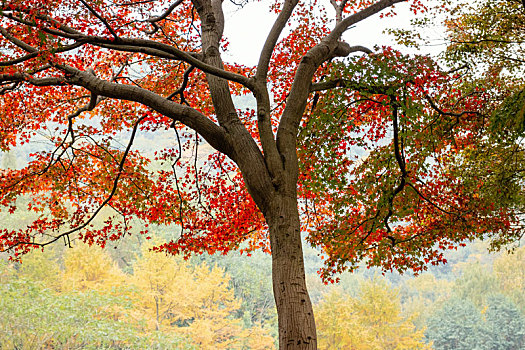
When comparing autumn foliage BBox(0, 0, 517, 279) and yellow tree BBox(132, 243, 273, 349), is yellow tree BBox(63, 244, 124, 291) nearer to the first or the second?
yellow tree BBox(132, 243, 273, 349)

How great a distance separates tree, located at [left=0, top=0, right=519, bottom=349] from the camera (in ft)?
12.9

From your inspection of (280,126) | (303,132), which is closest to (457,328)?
(303,132)

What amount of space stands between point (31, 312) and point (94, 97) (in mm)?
8404

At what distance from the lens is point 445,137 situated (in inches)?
258

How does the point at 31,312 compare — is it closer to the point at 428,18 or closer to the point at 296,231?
the point at 296,231

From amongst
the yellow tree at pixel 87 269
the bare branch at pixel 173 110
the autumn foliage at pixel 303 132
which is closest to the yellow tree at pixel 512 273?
the yellow tree at pixel 87 269

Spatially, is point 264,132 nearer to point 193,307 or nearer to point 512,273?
point 193,307

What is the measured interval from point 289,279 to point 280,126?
156 cm

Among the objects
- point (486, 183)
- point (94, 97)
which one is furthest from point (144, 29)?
point (486, 183)

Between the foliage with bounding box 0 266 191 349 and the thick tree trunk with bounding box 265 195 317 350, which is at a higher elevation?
the foliage with bounding box 0 266 191 349

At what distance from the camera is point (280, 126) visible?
Result: 4.30m

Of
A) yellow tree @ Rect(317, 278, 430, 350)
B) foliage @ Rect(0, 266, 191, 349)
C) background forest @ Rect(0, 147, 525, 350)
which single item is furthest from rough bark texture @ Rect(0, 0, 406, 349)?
yellow tree @ Rect(317, 278, 430, 350)

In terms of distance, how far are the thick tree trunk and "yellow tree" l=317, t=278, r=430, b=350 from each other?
60.5 ft

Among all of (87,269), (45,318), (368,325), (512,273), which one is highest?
(512,273)
